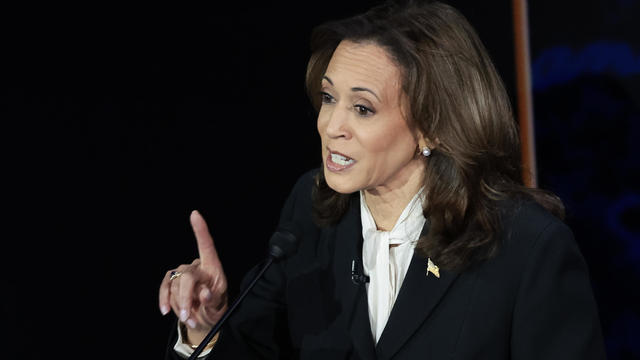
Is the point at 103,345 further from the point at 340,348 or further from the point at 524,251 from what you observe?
the point at 524,251

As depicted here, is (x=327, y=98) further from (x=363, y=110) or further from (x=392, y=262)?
(x=392, y=262)

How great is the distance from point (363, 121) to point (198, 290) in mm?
517

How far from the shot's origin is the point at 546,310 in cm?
158

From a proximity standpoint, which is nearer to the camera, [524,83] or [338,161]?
[338,161]

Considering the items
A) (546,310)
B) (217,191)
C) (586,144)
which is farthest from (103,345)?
(586,144)

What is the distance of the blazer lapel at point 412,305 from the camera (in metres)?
1.67

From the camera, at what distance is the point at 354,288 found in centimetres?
181

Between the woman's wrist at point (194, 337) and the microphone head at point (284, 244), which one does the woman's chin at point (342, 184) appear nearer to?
the microphone head at point (284, 244)

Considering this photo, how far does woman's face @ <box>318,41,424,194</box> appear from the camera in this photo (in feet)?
5.41

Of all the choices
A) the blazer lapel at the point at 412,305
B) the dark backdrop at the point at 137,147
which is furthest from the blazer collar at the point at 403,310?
the dark backdrop at the point at 137,147

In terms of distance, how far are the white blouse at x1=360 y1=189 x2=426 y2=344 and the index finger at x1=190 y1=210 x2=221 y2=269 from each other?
0.40 meters

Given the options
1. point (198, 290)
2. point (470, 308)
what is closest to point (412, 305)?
point (470, 308)

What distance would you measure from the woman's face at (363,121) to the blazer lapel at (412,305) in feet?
0.81

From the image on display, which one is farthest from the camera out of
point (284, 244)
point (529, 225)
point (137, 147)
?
point (137, 147)
